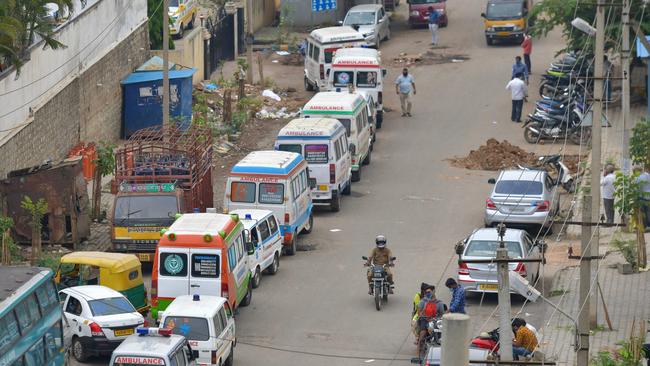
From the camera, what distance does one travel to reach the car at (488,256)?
26062 millimetres

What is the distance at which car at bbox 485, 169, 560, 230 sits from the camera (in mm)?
31500

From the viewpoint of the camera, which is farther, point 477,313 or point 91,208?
point 91,208

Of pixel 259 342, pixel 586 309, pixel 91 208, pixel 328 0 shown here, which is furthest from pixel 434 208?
pixel 328 0

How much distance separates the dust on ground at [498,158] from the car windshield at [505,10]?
16.5 m

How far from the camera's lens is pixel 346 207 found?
3522 centimetres

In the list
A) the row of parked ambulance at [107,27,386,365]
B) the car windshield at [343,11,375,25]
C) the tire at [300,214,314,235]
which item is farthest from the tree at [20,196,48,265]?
the car windshield at [343,11,375,25]

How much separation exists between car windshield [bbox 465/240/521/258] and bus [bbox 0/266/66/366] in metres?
9.00

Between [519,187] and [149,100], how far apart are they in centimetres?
1549

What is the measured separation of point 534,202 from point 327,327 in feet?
27.4

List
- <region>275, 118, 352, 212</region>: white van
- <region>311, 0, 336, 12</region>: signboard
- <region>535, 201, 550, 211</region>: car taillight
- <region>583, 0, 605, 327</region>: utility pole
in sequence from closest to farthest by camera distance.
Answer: <region>583, 0, 605, 327</region>: utility pole < <region>535, 201, 550, 211</region>: car taillight < <region>275, 118, 352, 212</region>: white van < <region>311, 0, 336, 12</region>: signboard

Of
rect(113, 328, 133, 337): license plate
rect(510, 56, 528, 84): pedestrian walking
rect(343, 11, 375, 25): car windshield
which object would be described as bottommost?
rect(343, 11, 375, 25): car windshield

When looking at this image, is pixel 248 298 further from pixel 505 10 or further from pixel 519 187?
pixel 505 10

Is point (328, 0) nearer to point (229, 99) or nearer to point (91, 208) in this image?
point (229, 99)

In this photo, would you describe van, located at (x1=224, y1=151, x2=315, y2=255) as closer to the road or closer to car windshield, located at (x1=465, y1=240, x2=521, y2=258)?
the road
